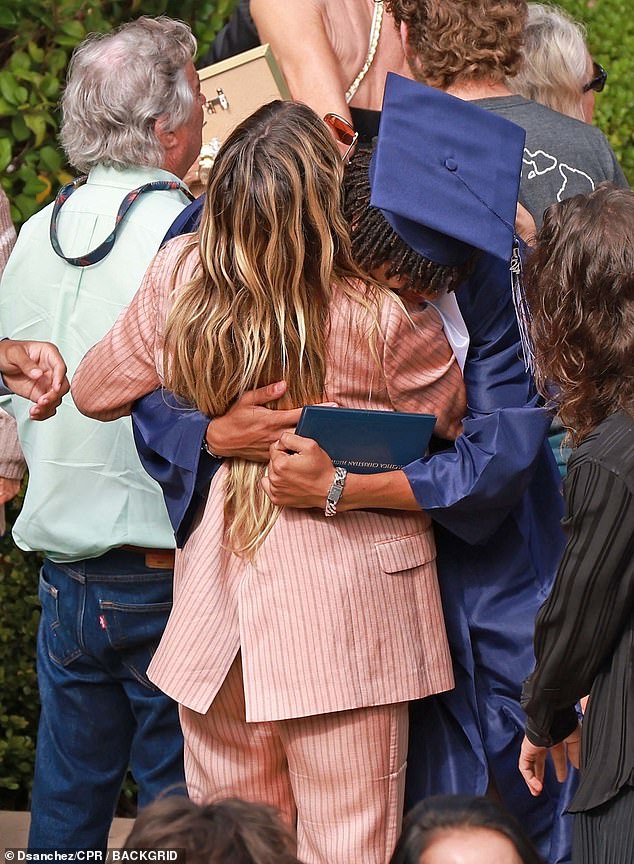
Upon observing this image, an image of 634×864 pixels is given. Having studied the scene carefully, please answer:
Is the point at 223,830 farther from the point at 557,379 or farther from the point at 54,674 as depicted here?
the point at 54,674

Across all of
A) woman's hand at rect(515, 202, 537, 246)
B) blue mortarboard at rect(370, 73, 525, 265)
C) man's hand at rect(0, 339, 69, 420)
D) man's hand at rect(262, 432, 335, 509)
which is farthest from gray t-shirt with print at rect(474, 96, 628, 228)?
man's hand at rect(0, 339, 69, 420)

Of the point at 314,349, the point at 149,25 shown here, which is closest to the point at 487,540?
the point at 314,349

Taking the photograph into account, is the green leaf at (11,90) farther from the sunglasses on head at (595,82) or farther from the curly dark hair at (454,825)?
the curly dark hair at (454,825)

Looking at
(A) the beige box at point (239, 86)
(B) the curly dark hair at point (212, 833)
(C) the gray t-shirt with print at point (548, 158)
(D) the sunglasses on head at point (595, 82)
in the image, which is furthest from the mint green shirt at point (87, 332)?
(B) the curly dark hair at point (212, 833)

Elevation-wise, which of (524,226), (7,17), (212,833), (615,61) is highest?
(7,17)

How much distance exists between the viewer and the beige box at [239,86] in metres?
3.33

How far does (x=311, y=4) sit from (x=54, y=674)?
1.80 metres

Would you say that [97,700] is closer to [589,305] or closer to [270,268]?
[270,268]

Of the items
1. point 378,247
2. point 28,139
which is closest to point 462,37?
point 378,247

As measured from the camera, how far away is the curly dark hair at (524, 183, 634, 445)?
2.06m

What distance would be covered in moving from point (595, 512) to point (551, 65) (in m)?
1.75

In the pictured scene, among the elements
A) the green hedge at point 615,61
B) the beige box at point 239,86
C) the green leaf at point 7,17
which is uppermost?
the green leaf at point 7,17

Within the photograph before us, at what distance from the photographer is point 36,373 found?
2.68 metres

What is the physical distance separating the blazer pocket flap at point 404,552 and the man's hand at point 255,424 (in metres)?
0.28
